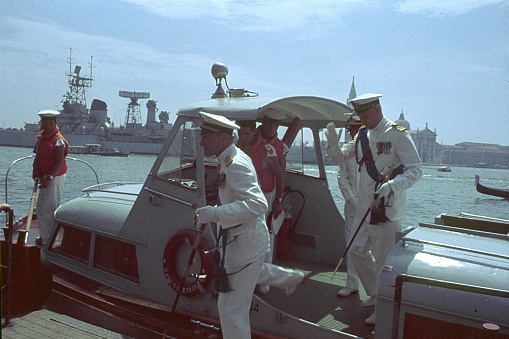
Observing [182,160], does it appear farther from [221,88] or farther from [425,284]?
[425,284]

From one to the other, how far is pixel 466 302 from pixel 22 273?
350 centimetres

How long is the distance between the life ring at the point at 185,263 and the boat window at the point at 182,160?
557mm

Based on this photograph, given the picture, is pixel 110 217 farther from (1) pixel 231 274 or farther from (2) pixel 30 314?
(1) pixel 231 274

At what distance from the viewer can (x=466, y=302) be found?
10.1ft

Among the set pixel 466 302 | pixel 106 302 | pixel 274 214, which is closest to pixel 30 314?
pixel 106 302

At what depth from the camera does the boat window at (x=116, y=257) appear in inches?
211

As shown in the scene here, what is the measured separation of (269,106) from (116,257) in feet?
8.18

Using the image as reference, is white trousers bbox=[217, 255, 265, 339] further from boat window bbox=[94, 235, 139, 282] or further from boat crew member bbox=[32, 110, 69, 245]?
boat crew member bbox=[32, 110, 69, 245]

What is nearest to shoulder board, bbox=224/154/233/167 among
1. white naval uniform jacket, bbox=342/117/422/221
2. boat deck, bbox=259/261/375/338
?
white naval uniform jacket, bbox=342/117/422/221

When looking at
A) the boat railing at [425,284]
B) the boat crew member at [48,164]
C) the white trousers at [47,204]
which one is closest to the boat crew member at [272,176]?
the boat railing at [425,284]

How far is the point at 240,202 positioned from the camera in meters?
3.47

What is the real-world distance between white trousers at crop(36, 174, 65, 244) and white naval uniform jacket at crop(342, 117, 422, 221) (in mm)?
4702

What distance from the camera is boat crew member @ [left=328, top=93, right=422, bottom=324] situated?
4422 mm

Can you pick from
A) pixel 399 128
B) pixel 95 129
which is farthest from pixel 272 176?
pixel 95 129
